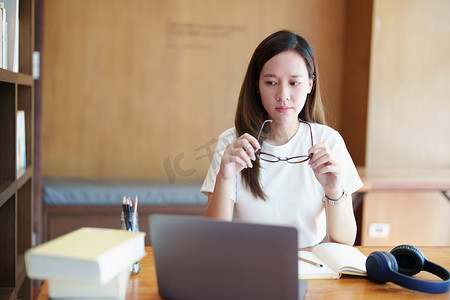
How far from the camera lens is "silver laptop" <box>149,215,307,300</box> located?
2.93 feet

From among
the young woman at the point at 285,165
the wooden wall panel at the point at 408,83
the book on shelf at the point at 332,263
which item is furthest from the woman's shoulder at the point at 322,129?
the wooden wall panel at the point at 408,83

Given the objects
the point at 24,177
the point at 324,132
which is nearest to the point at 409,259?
the point at 324,132

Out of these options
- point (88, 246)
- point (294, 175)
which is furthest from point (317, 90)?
point (88, 246)

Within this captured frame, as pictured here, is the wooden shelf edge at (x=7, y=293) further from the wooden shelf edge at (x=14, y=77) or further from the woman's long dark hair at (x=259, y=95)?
the woman's long dark hair at (x=259, y=95)

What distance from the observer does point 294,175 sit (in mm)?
1709

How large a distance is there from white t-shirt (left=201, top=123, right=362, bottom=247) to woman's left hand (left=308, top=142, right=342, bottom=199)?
171 mm

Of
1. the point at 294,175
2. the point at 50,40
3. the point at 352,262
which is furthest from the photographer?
the point at 50,40

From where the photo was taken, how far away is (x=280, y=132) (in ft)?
5.83

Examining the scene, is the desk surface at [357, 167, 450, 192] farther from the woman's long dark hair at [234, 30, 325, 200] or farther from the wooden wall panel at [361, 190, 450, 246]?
the woman's long dark hair at [234, 30, 325, 200]

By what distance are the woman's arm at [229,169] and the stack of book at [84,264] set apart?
1.64ft

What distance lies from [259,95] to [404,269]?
0.83 m

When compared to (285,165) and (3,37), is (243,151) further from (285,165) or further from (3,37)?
(3,37)

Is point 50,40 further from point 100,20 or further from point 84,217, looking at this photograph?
point 84,217

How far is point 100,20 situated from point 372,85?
6.24 feet
